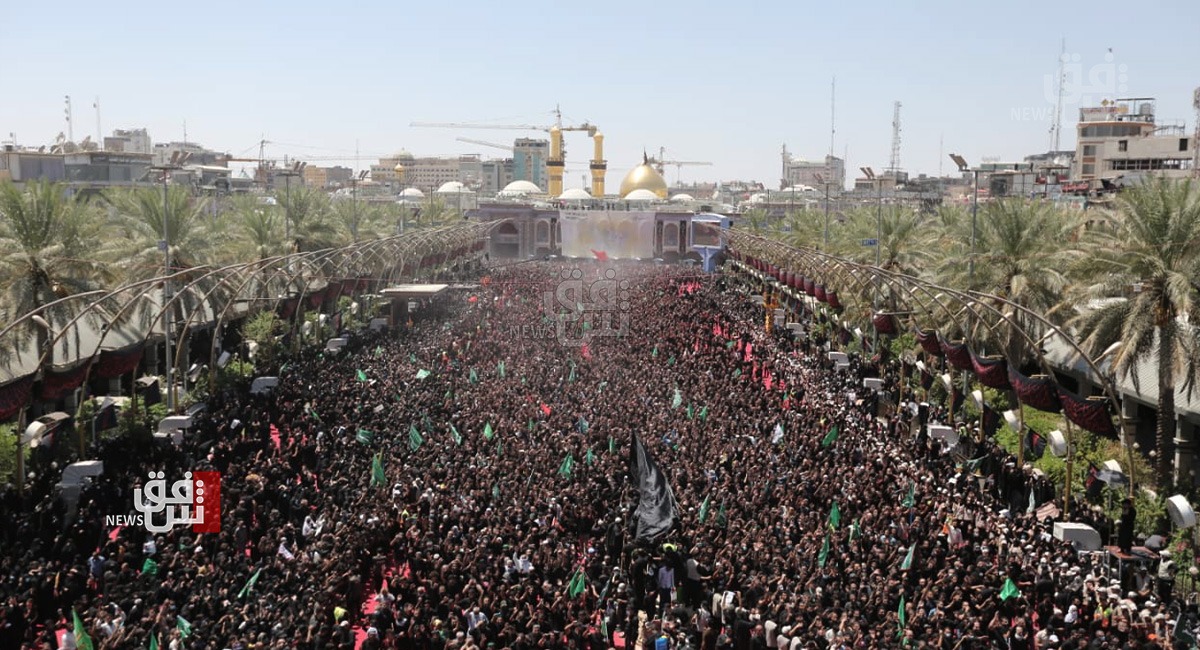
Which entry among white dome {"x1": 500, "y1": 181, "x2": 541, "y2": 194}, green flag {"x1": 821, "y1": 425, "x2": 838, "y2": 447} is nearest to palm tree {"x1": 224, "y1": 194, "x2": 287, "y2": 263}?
green flag {"x1": 821, "y1": 425, "x2": 838, "y2": 447}

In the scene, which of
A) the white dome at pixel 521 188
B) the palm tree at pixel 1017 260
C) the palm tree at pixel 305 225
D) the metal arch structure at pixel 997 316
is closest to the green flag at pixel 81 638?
the metal arch structure at pixel 997 316

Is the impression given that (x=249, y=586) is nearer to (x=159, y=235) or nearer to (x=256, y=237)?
(x=159, y=235)

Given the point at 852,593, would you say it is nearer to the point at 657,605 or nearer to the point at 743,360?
the point at 657,605

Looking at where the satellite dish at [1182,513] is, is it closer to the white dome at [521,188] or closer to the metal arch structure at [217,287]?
the metal arch structure at [217,287]

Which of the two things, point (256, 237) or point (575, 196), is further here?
point (575, 196)

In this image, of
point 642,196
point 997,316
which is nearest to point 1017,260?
point 997,316

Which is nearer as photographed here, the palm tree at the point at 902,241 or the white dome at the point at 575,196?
the palm tree at the point at 902,241

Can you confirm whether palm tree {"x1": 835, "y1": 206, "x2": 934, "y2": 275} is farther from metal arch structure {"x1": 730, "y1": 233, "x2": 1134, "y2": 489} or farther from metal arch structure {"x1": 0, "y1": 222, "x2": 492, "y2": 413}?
metal arch structure {"x1": 0, "y1": 222, "x2": 492, "y2": 413}
